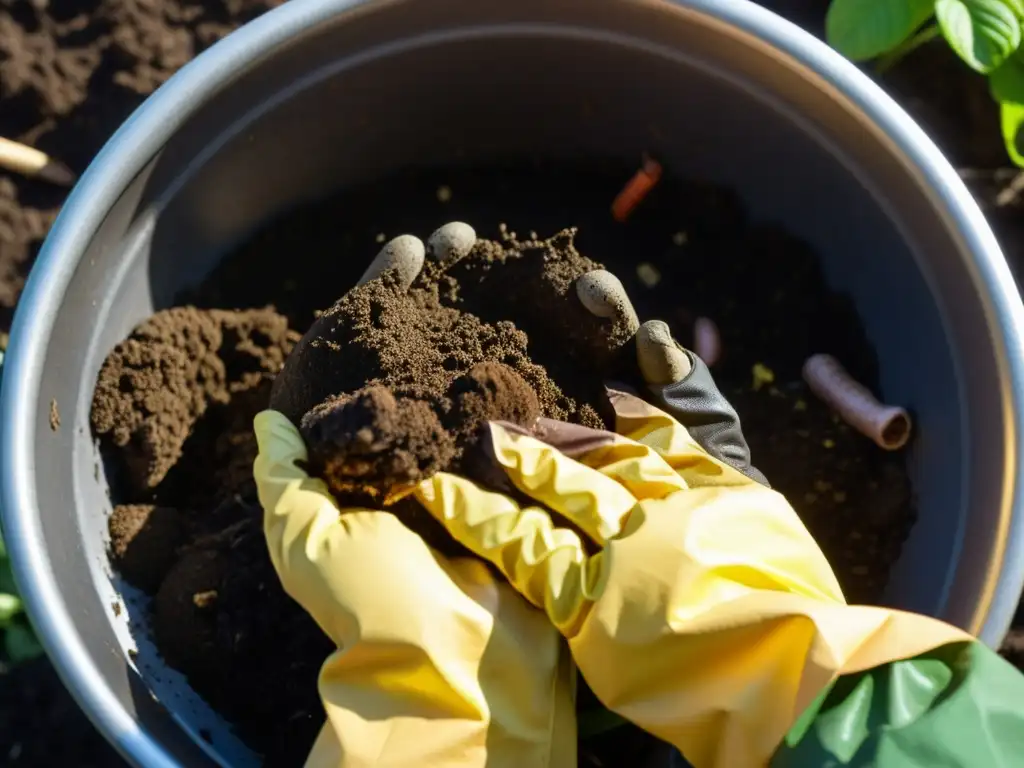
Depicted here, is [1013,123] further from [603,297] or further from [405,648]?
[405,648]

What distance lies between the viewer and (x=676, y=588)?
2.32ft

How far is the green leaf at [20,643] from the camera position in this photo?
1124mm

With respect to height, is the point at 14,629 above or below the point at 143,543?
below

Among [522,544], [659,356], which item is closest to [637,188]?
[659,356]

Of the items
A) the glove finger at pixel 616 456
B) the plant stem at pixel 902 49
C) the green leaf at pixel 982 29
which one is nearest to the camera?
the glove finger at pixel 616 456

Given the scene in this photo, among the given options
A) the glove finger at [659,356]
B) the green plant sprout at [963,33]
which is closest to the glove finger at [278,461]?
the glove finger at [659,356]

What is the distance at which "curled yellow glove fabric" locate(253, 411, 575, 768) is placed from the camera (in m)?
0.71

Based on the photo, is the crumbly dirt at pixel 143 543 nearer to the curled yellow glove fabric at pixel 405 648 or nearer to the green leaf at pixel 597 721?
the curled yellow glove fabric at pixel 405 648

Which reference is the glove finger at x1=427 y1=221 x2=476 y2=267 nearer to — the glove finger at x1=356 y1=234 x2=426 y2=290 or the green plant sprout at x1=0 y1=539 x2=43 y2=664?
the glove finger at x1=356 y1=234 x2=426 y2=290

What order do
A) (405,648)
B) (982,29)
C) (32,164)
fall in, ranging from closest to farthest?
(405,648) → (982,29) → (32,164)

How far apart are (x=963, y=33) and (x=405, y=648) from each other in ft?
2.90

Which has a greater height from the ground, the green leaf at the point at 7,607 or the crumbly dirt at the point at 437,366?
the crumbly dirt at the point at 437,366

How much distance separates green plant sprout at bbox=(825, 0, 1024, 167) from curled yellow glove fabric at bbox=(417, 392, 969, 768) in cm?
58

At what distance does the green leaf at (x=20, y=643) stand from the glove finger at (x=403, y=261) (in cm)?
62
